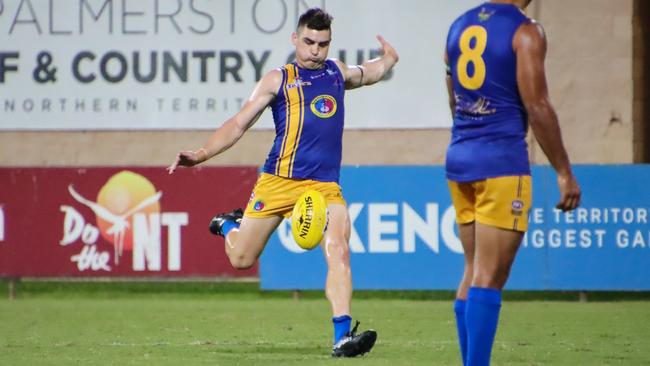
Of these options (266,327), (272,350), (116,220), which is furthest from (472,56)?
(116,220)

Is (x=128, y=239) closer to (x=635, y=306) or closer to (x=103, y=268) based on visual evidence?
(x=103, y=268)

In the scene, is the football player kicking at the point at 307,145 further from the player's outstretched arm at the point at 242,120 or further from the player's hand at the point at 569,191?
the player's hand at the point at 569,191

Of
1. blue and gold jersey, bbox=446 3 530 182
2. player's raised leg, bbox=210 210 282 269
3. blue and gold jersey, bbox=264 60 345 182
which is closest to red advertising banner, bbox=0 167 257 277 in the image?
player's raised leg, bbox=210 210 282 269

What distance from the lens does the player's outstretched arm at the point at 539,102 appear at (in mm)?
5605

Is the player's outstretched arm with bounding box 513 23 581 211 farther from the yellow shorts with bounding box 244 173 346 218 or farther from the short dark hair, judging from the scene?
the yellow shorts with bounding box 244 173 346 218

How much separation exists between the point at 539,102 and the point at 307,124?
2.74 meters

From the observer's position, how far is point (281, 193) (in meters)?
8.27

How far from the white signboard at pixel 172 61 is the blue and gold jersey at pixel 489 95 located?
32.4ft

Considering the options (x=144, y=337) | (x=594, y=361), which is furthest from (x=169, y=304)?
(x=594, y=361)

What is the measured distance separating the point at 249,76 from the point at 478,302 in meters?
10.4

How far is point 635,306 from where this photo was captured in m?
12.2

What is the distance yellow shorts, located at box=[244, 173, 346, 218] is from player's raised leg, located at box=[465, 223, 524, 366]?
247cm

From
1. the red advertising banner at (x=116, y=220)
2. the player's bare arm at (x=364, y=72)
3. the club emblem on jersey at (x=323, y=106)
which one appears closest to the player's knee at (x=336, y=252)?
the club emblem on jersey at (x=323, y=106)

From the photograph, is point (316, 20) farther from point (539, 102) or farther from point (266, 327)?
point (266, 327)
